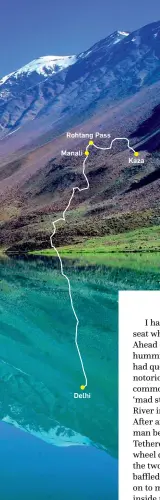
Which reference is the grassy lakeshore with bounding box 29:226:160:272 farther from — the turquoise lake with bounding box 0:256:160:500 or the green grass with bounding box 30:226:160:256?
the turquoise lake with bounding box 0:256:160:500

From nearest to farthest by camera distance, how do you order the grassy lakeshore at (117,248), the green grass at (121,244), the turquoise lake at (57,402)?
1. the turquoise lake at (57,402)
2. the grassy lakeshore at (117,248)
3. the green grass at (121,244)

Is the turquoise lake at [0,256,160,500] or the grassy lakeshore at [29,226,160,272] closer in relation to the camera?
the turquoise lake at [0,256,160,500]

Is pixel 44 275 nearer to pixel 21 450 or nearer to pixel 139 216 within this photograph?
pixel 21 450

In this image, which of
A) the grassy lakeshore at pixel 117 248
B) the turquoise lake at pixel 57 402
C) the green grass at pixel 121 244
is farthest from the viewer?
the green grass at pixel 121 244

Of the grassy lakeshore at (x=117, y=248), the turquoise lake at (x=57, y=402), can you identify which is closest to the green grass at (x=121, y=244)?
the grassy lakeshore at (x=117, y=248)

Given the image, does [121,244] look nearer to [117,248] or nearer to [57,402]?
[117,248]

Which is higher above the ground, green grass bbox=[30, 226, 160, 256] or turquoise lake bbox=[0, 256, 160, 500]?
green grass bbox=[30, 226, 160, 256]

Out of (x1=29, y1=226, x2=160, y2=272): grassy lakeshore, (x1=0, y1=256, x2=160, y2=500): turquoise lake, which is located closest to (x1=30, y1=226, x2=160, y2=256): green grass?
(x1=29, y1=226, x2=160, y2=272): grassy lakeshore

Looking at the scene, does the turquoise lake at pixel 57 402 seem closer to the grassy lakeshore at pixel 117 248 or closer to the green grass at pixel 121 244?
the grassy lakeshore at pixel 117 248
